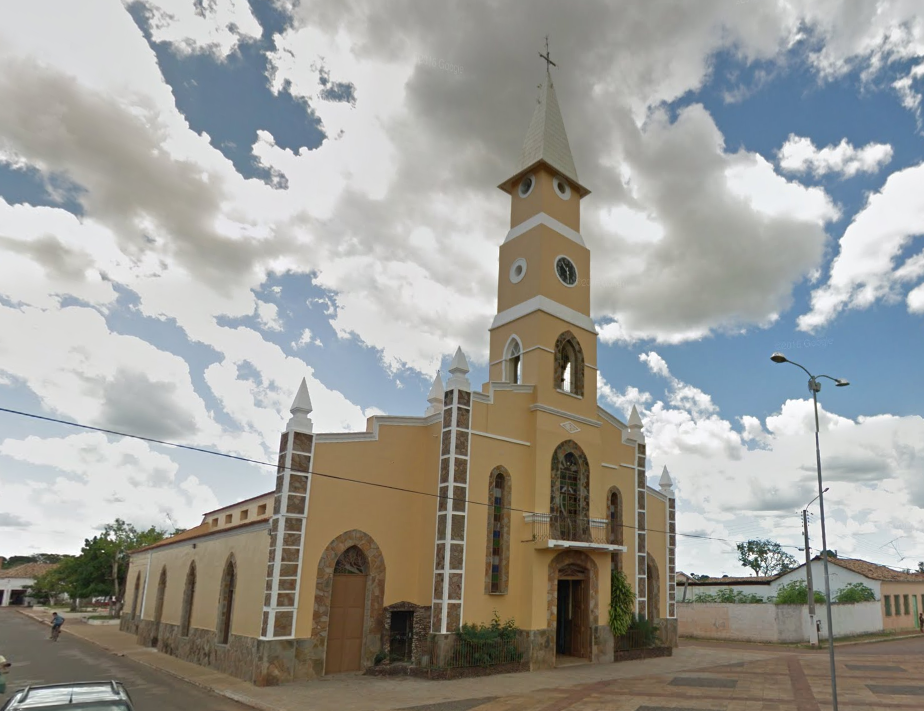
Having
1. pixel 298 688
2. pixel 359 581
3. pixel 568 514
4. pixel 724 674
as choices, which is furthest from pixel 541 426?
pixel 298 688

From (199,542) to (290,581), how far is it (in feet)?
32.0

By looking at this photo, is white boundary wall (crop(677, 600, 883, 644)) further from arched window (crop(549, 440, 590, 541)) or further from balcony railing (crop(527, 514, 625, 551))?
arched window (crop(549, 440, 590, 541))

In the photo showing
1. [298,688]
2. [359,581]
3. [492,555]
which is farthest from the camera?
[492,555]

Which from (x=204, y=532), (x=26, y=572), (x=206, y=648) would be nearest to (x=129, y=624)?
(x=204, y=532)

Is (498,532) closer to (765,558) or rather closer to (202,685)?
(202,685)

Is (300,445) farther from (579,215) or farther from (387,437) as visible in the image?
(579,215)

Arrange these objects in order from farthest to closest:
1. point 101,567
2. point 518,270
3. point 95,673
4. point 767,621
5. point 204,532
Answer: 1. point 101,567
2. point 767,621
3. point 204,532
4. point 518,270
5. point 95,673

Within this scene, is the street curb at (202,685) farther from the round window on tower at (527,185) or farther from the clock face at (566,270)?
the round window on tower at (527,185)

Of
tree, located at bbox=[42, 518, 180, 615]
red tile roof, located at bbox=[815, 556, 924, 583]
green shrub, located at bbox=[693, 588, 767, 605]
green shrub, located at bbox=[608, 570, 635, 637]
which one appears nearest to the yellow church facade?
green shrub, located at bbox=[608, 570, 635, 637]

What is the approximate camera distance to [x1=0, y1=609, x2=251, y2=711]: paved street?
1678 cm

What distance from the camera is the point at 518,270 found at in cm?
2705

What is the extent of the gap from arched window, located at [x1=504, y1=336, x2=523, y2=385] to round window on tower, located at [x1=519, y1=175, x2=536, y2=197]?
6.54 m

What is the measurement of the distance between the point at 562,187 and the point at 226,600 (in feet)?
68.4

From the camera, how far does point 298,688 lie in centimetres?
1816
